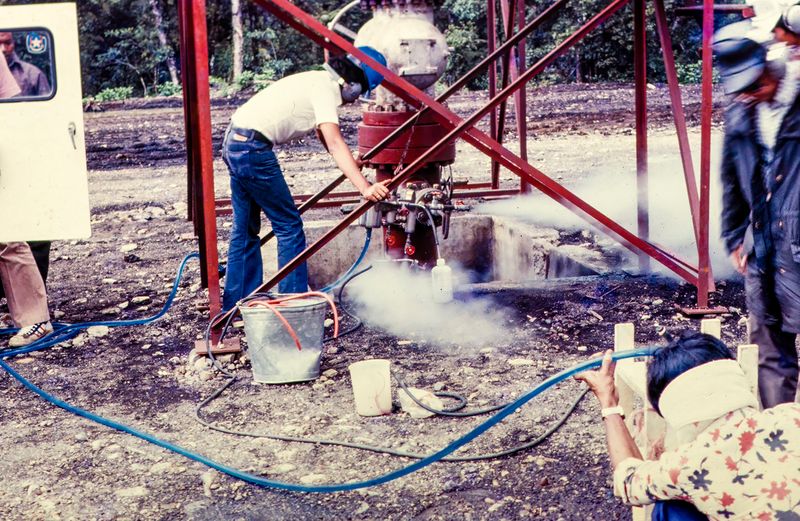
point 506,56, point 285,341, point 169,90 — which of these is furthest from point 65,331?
point 169,90

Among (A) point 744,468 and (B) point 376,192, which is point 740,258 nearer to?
(A) point 744,468

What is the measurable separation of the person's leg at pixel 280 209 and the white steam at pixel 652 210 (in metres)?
2.90

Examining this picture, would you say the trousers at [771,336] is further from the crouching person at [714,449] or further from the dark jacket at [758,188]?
the crouching person at [714,449]

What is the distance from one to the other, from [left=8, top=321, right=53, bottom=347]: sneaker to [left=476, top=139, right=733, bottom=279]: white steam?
172 inches

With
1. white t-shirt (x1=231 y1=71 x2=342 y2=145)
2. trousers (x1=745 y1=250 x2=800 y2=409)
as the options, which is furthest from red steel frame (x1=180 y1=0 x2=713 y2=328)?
trousers (x1=745 y1=250 x2=800 y2=409)

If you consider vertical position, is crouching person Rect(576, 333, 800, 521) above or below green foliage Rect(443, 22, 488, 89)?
below

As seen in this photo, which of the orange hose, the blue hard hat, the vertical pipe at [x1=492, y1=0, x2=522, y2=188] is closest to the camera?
the orange hose

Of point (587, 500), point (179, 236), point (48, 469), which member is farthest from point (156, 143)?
point (587, 500)

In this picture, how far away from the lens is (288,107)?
5.93 m

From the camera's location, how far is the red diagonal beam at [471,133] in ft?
18.6

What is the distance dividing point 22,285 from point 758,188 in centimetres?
478

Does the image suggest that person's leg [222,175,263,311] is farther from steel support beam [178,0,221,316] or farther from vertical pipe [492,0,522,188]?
vertical pipe [492,0,522,188]

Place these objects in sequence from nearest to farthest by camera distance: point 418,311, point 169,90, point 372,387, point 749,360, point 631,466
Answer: point 631,466, point 749,360, point 372,387, point 418,311, point 169,90

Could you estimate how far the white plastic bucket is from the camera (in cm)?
496
